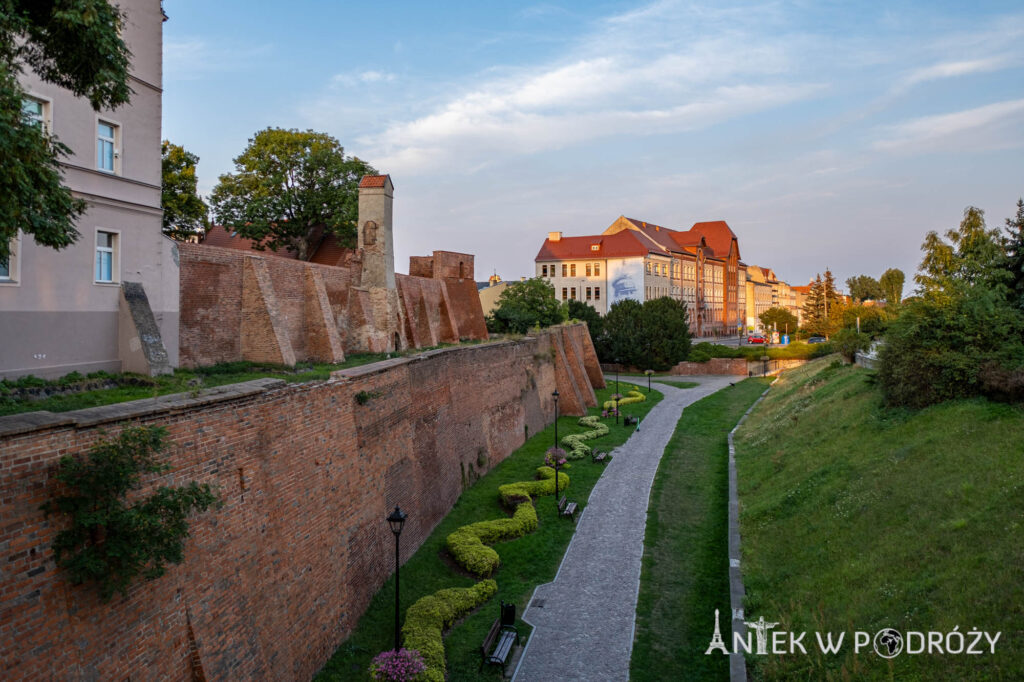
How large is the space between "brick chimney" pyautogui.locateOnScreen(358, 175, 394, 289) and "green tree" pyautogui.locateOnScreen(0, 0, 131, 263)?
1637 centimetres

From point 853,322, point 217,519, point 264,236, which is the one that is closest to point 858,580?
point 217,519

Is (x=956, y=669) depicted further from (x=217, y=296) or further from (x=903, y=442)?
(x=217, y=296)

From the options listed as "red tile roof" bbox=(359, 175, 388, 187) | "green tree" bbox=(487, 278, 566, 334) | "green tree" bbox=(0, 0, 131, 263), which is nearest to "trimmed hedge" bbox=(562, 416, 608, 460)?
"green tree" bbox=(487, 278, 566, 334)

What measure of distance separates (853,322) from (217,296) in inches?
1656

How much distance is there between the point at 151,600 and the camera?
23.4 feet

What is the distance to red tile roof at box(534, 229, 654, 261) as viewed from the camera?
64688 mm

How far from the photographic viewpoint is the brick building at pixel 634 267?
212 feet

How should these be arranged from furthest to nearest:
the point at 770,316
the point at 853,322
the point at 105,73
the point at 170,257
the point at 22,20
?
the point at 770,316, the point at 853,322, the point at 170,257, the point at 105,73, the point at 22,20

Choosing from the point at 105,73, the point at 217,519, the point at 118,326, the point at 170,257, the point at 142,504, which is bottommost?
the point at 217,519

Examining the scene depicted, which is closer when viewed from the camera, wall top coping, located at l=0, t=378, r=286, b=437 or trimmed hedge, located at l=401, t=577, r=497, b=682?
wall top coping, located at l=0, t=378, r=286, b=437

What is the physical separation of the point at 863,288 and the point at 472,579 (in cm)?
8407

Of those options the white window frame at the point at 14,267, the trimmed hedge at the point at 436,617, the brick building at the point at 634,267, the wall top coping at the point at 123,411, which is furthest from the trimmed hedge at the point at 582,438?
the brick building at the point at 634,267

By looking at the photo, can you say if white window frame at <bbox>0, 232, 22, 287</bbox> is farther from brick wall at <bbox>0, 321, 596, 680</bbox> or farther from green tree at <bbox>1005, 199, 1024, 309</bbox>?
green tree at <bbox>1005, 199, 1024, 309</bbox>

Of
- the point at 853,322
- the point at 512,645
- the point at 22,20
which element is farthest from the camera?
the point at 853,322
